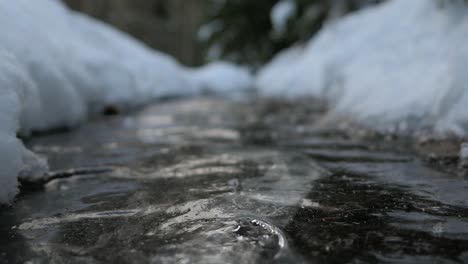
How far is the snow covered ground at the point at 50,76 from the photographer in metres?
1.08

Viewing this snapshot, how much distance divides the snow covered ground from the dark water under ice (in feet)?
0.54

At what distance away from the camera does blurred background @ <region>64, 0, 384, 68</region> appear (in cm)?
595

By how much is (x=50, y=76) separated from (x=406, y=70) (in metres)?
2.06

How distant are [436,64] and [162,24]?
741 inches

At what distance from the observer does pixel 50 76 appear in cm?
→ 211

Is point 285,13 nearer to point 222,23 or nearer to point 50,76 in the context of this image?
point 222,23

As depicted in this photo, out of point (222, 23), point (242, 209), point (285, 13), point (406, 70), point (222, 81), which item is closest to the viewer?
point (242, 209)

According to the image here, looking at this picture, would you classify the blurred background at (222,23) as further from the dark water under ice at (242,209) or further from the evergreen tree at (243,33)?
the dark water under ice at (242,209)

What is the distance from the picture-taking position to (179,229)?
813 mm

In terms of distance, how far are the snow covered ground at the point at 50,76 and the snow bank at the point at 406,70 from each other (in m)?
1.59

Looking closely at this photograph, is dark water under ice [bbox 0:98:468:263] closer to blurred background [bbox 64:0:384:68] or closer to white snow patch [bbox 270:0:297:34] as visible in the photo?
blurred background [bbox 64:0:384:68]

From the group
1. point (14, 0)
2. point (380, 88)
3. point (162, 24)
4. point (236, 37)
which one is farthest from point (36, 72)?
point (162, 24)

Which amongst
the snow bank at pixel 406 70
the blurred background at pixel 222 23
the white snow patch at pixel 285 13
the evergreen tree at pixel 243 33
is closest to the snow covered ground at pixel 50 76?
the snow bank at pixel 406 70

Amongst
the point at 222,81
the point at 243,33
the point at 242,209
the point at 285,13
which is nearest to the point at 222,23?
the point at 243,33
